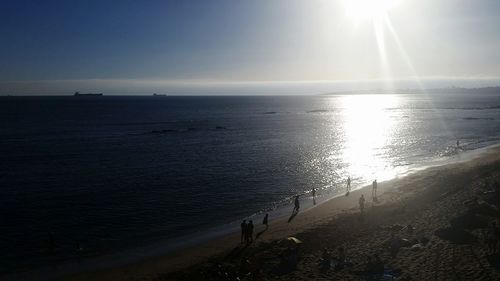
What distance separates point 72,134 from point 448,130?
267ft

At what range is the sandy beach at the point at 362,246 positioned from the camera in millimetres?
18719

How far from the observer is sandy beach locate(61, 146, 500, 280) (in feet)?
61.4

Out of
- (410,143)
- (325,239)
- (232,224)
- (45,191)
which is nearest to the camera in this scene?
(325,239)

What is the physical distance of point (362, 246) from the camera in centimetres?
2206

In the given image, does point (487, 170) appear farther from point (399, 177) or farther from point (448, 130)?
point (448, 130)

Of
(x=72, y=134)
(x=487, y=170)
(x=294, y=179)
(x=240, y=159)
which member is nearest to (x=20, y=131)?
(x=72, y=134)

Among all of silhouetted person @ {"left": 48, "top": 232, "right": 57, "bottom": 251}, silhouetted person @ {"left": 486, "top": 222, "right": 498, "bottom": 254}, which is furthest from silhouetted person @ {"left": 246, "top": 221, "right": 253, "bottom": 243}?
silhouetted person @ {"left": 486, "top": 222, "right": 498, "bottom": 254}

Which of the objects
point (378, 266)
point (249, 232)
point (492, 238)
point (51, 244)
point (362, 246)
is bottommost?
point (51, 244)

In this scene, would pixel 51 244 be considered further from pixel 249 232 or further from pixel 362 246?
pixel 362 246

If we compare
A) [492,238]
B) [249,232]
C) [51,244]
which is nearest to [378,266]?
[492,238]

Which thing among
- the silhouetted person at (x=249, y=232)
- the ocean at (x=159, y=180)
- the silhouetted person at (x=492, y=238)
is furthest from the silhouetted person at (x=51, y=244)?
the silhouetted person at (x=492, y=238)

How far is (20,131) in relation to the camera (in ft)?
328

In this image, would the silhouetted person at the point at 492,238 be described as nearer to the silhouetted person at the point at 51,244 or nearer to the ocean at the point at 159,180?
the ocean at the point at 159,180

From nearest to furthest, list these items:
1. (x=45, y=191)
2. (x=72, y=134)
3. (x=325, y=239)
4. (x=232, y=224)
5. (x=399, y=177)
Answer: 1. (x=325, y=239)
2. (x=232, y=224)
3. (x=45, y=191)
4. (x=399, y=177)
5. (x=72, y=134)
